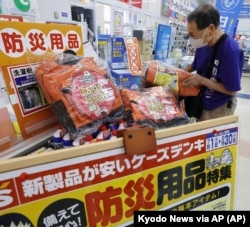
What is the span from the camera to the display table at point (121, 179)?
594 mm

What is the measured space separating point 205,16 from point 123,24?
9.50ft

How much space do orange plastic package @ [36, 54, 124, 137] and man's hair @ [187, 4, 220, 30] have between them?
0.76 meters

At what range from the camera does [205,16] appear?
1331 millimetres

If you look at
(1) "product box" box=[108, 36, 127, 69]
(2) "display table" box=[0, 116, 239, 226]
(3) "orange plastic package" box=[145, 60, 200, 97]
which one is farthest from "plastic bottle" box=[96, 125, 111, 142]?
(1) "product box" box=[108, 36, 127, 69]

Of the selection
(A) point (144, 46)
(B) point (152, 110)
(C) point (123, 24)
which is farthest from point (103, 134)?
(C) point (123, 24)

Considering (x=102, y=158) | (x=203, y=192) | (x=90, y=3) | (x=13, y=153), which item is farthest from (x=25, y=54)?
(x=90, y=3)

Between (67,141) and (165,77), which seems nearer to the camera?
(67,141)

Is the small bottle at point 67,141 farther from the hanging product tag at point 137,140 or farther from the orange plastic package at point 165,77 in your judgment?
the orange plastic package at point 165,77

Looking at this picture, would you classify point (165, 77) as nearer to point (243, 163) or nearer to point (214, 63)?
point (214, 63)

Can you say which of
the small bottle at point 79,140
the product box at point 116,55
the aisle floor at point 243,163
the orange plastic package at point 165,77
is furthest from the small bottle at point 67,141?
the product box at point 116,55

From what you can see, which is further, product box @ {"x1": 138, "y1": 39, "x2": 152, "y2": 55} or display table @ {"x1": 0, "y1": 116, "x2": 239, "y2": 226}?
product box @ {"x1": 138, "y1": 39, "x2": 152, "y2": 55}

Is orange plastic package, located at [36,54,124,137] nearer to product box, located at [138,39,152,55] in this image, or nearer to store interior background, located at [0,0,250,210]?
store interior background, located at [0,0,250,210]

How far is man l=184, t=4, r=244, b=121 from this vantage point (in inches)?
51.5

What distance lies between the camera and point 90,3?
12.0ft
